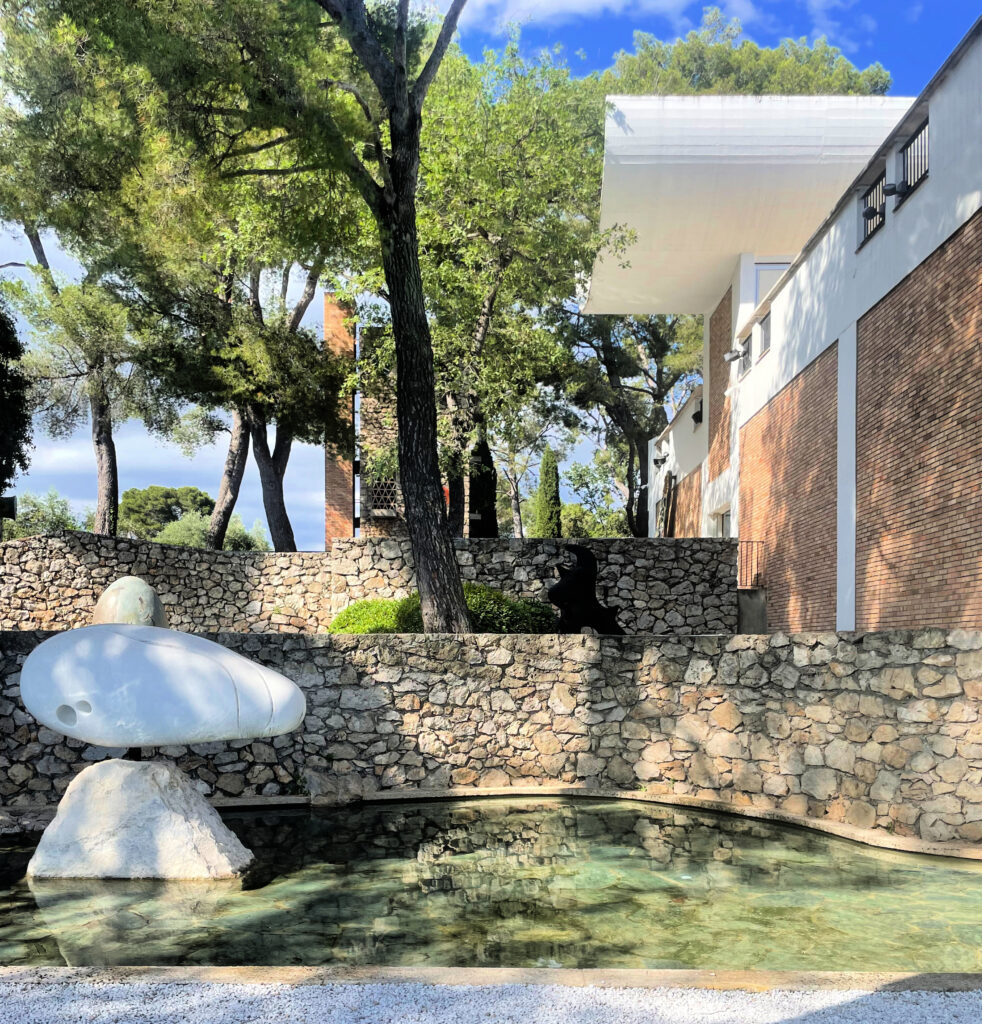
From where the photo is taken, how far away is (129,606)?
25.7ft

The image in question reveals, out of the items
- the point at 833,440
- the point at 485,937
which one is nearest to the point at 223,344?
the point at 833,440

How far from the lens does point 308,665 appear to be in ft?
33.1

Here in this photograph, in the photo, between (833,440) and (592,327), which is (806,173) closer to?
(833,440)

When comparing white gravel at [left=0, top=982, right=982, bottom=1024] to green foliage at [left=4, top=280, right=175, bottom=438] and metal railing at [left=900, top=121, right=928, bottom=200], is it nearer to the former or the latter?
metal railing at [left=900, top=121, right=928, bottom=200]

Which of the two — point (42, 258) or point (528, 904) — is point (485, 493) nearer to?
point (42, 258)

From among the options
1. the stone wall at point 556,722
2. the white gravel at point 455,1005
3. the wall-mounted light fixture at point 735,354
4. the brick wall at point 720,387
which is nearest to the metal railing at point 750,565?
the brick wall at point 720,387

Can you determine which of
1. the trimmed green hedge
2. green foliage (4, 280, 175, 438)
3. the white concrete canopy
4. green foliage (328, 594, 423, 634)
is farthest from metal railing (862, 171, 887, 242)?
green foliage (4, 280, 175, 438)

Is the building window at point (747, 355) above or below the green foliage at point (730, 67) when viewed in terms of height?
below

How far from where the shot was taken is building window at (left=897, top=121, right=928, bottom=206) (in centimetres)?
1115

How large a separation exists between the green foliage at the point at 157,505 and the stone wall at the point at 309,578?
1392 inches

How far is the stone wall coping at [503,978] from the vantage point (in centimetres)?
422

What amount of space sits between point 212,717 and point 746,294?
16012 millimetres

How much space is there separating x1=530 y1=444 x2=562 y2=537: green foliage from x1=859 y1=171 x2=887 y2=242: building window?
810 inches

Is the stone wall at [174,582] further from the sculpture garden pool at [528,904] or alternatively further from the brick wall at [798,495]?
the sculpture garden pool at [528,904]
